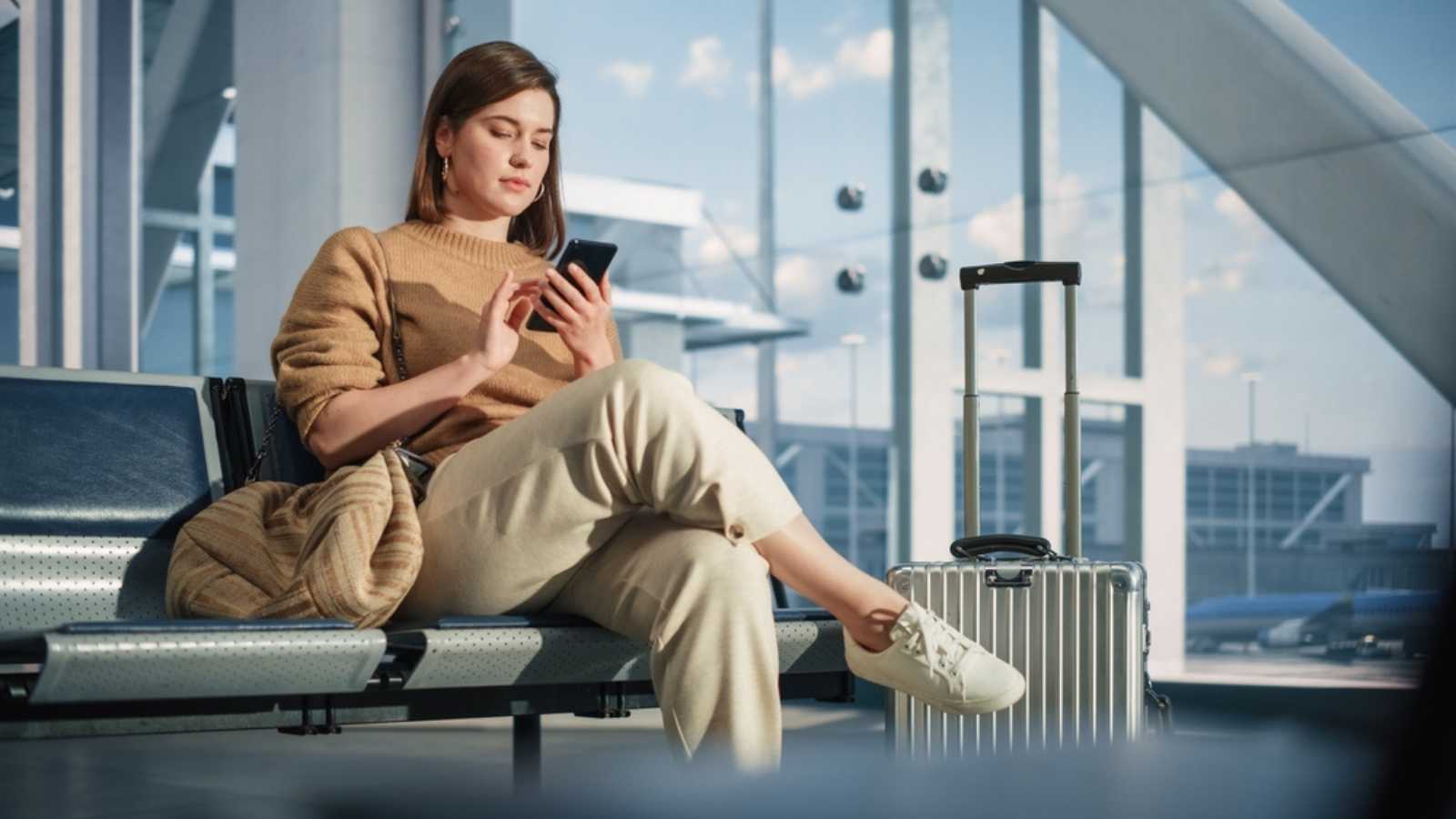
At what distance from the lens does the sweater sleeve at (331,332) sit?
210cm

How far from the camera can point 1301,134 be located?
4184mm

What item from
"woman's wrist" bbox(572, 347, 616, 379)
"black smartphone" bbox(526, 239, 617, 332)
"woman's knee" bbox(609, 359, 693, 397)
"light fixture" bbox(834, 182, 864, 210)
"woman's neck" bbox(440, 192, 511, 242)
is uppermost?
"light fixture" bbox(834, 182, 864, 210)

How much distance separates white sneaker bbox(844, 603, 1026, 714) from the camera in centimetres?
177

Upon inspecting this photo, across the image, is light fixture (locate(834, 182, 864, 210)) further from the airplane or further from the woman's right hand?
the woman's right hand

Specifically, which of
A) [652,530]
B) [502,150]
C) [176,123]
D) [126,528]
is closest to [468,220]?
[502,150]

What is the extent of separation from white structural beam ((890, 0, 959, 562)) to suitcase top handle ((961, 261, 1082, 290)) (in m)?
2.33

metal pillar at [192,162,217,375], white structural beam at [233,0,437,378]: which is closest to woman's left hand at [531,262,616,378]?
white structural beam at [233,0,437,378]

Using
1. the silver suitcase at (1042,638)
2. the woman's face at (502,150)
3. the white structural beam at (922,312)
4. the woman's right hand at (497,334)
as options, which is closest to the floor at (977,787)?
the woman's right hand at (497,334)

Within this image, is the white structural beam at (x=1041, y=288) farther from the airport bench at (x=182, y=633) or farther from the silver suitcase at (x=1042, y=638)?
the airport bench at (x=182, y=633)

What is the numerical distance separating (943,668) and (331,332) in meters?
0.97

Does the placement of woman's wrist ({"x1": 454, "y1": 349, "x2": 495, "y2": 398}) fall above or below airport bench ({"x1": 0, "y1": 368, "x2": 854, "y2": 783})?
above

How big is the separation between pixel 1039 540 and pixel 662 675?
776 millimetres

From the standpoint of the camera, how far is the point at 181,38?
6438 millimetres

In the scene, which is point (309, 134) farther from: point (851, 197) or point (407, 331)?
point (407, 331)
